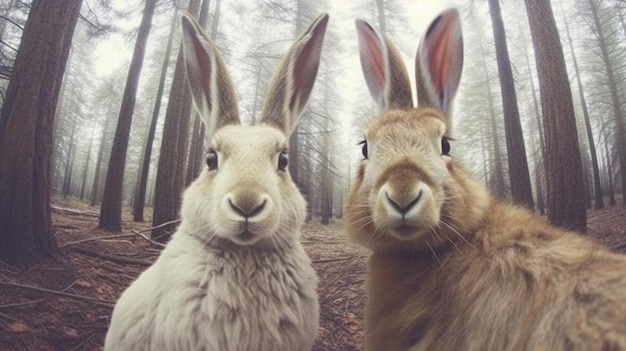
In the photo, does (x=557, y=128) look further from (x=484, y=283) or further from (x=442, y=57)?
(x=484, y=283)

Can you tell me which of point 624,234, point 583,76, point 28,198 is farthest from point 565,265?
point 583,76

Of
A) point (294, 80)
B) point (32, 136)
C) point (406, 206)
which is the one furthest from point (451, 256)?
point (32, 136)

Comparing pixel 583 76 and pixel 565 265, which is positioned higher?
pixel 583 76

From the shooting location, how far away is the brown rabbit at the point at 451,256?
121 centimetres

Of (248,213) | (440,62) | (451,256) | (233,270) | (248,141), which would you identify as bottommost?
(233,270)

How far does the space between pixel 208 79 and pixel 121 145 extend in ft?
27.9

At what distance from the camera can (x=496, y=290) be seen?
4.69 feet

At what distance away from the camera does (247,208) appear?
176 cm

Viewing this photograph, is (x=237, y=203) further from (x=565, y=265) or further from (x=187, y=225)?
(x=565, y=265)

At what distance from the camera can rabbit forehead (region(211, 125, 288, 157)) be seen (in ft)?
7.07

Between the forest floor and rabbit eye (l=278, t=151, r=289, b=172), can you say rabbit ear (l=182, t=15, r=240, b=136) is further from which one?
the forest floor

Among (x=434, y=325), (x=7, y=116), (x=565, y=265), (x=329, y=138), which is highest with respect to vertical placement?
(x=329, y=138)

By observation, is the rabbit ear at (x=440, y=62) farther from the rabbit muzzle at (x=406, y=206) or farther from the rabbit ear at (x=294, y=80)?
the rabbit muzzle at (x=406, y=206)

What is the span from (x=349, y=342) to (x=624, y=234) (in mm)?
6068
